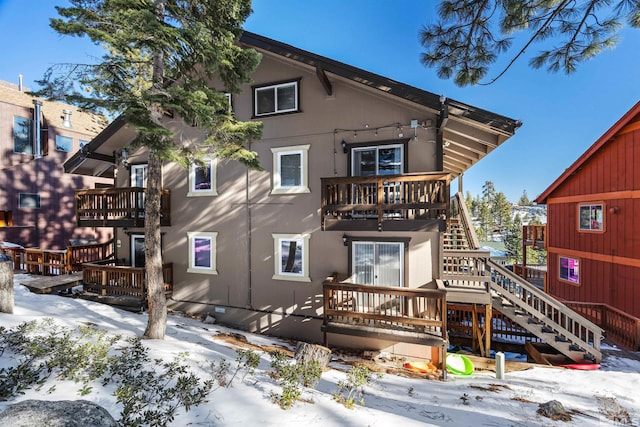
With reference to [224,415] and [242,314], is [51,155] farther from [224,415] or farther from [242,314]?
[224,415]

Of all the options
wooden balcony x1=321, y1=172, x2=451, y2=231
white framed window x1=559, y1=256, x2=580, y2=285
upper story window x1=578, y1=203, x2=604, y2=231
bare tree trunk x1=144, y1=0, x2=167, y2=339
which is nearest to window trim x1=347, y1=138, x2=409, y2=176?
wooden balcony x1=321, y1=172, x2=451, y2=231

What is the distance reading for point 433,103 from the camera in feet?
23.6

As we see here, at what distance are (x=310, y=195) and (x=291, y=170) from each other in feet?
3.82

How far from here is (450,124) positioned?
758 centimetres

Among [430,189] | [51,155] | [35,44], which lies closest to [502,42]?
[430,189]

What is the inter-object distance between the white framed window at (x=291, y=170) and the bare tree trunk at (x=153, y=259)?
11.8 ft

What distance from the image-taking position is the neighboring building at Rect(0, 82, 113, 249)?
52.9 ft

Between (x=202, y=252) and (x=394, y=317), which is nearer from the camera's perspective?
(x=394, y=317)

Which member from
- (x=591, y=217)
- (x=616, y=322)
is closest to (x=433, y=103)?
(x=616, y=322)

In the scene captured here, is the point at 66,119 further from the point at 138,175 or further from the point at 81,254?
the point at 138,175

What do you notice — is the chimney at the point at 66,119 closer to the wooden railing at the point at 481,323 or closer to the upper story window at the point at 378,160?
the upper story window at the point at 378,160

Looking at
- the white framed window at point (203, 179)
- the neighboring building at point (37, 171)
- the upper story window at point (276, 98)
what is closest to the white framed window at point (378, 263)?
the upper story window at point (276, 98)

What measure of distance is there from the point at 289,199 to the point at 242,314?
444 cm

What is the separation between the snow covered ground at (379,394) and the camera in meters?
3.53
